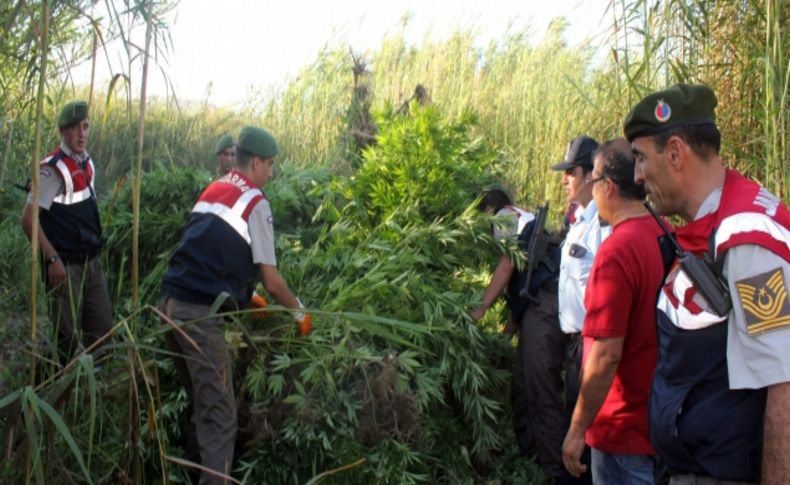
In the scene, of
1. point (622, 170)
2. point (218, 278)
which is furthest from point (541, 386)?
point (218, 278)

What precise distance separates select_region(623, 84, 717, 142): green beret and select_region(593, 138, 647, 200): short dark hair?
1.15m

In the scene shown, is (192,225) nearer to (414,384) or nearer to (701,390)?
(414,384)

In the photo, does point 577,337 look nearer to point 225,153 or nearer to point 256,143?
point 256,143

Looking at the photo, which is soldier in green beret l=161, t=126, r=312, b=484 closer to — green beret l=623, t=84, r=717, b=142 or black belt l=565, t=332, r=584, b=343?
black belt l=565, t=332, r=584, b=343

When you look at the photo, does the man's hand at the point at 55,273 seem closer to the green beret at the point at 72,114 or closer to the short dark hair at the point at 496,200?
the green beret at the point at 72,114

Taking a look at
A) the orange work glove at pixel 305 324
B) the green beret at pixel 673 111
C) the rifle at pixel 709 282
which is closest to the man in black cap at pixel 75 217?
the orange work glove at pixel 305 324

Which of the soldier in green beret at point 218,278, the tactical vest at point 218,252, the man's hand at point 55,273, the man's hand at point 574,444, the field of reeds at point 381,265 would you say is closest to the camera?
the man's hand at point 574,444

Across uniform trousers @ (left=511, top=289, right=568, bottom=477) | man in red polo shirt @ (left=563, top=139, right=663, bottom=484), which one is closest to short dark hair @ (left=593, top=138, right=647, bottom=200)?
man in red polo shirt @ (left=563, top=139, right=663, bottom=484)

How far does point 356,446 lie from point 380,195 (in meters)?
1.81

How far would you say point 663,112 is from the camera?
9.79 ft

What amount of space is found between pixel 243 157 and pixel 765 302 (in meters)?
3.53

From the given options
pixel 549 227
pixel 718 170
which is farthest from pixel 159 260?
pixel 718 170

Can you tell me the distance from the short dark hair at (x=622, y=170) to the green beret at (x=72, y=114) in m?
3.70

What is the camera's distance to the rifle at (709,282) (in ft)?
8.68
